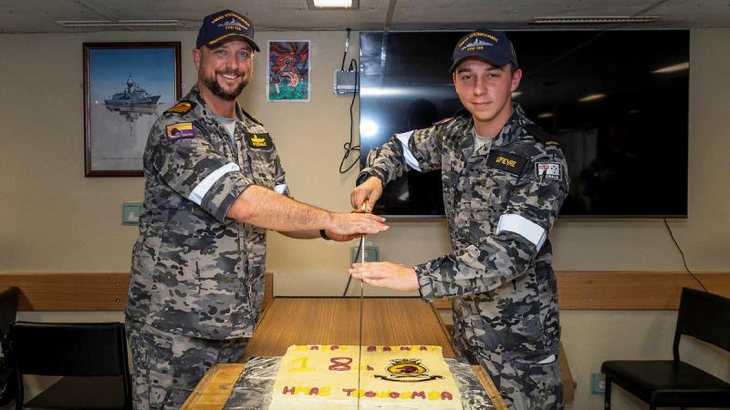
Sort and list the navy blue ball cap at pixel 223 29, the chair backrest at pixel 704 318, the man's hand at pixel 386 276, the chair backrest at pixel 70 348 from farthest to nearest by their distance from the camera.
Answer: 1. the chair backrest at pixel 704 318
2. the chair backrest at pixel 70 348
3. the navy blue ball cap at pixel 223 29
4. the man's hand at pixel 386 276

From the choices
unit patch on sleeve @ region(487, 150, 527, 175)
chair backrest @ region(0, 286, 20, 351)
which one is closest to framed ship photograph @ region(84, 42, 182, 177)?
chair backrest @ region(0, 286, 20, 351)

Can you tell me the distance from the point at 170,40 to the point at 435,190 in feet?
5.24

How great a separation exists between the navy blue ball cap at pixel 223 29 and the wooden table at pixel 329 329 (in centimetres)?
97

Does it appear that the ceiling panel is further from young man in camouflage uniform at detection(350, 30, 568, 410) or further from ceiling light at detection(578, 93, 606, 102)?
young man in camouflage uniform at detection(350, 30, 568, 410)

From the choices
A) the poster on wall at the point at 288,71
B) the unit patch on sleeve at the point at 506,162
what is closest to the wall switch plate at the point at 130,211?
the poster on wall at the point at 288,71

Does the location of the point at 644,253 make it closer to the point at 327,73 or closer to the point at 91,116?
the point at 327,73

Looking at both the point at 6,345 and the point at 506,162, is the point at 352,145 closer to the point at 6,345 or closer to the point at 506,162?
the point at 506,162

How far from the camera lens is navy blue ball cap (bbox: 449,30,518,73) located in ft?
6.46

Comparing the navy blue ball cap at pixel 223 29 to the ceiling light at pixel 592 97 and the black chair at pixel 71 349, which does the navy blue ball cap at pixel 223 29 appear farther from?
the ceiling light at pixel 592 97

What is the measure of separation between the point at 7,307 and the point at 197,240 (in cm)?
176

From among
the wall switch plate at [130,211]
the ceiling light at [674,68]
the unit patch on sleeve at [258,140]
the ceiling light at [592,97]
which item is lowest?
the wall switch plate at [130,211]

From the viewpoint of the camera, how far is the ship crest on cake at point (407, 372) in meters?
1.39

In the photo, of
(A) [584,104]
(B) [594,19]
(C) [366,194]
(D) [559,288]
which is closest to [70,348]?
(C) [366,194]

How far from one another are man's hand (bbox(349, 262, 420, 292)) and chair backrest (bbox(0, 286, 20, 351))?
2.24 meters
